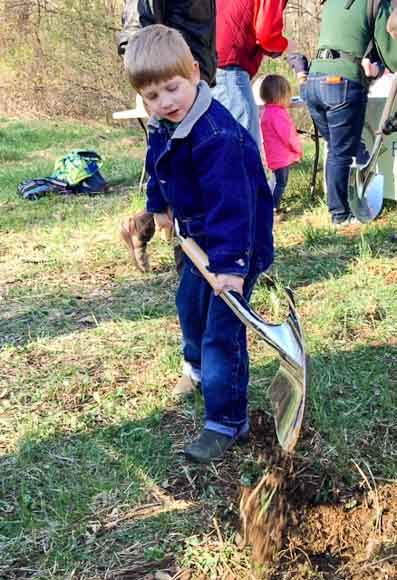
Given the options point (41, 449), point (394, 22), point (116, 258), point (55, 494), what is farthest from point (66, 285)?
point (394, 22)

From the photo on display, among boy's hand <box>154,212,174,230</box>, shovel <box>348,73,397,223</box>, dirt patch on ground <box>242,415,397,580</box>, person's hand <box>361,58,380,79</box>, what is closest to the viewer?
dirt patch on ground <box>242,415,397,580</box>

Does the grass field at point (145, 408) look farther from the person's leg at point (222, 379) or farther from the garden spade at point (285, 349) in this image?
the garden spade at point (285, 349)

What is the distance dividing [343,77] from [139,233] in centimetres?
158

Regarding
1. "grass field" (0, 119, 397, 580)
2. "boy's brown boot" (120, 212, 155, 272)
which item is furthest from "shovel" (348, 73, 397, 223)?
"boy's brown boot" (120, 212, 155, 272)

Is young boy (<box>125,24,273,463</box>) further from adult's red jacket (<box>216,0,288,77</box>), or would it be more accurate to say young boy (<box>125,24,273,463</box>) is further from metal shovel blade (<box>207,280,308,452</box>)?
adult's red jacket (<box>216,0,288,77</box>)

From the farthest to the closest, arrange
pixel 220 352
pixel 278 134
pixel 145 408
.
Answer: pixel 278 134 → pixel 145 408 → pixel 220 352

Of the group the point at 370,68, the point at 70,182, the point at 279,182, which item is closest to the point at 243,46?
the point at 370,68

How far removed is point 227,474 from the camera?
7.30 feet

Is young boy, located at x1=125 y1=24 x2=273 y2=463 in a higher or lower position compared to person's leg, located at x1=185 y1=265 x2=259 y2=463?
higher

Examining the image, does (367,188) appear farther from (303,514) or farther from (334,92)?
(303,514)

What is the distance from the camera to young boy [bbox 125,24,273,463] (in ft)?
6.34

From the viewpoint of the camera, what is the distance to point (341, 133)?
4.44 m

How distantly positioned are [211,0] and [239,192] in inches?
55.5

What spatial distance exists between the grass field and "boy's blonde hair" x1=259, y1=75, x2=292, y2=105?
3.64 feet
